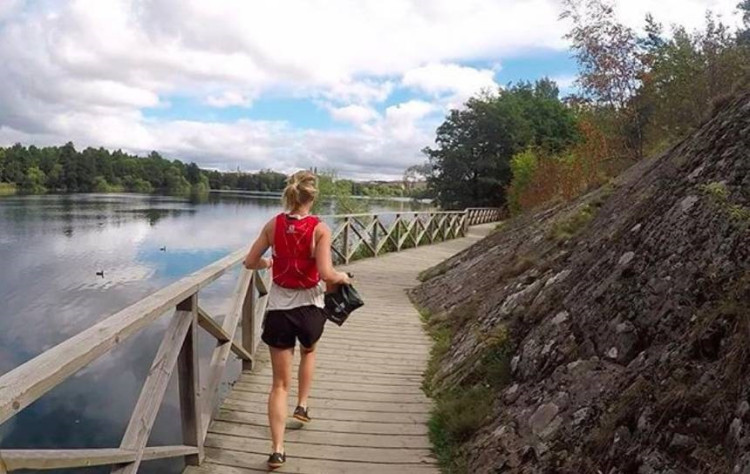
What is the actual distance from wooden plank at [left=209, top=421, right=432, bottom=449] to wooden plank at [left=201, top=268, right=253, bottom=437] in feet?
0.56

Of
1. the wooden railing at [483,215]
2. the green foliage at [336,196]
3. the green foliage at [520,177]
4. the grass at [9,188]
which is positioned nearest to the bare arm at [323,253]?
the green foliage at [336,196]

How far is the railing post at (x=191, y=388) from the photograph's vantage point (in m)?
2.98

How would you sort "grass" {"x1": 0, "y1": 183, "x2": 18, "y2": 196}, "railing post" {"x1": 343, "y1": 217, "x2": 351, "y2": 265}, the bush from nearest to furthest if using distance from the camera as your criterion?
the bush
"railing post" {"x1": 343, "y1": 217, "x2": 351, "y2": 265}
"grass" {"x1": 0, "y1": 183, "x2": 18, "y2": 196}

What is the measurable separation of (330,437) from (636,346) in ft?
5.80

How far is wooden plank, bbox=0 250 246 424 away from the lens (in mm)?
1422

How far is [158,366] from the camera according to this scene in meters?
2.56

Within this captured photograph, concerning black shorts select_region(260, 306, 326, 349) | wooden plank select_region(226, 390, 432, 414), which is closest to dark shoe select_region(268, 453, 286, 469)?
black shorts select_region(260, 306, 326, 349)

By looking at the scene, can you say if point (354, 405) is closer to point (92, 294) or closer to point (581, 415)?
point (581, 415)

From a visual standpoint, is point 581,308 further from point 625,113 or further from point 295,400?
point 625,113

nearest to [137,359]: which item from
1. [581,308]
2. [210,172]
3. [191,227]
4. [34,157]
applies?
[581,308]

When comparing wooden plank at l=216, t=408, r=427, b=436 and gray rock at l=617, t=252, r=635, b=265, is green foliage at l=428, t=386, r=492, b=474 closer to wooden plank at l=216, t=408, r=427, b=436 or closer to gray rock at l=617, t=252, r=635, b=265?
wooden plank at l=216, t=408, r=427, b=436

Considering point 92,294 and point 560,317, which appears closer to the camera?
point 560,317

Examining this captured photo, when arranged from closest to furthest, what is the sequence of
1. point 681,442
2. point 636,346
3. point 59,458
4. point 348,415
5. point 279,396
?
point 59,458
point 681,442
point 636,346
point 279,396
point 348,415

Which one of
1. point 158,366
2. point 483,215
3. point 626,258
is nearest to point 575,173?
point 626,258
